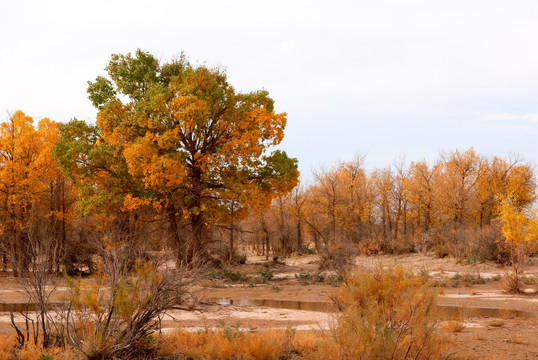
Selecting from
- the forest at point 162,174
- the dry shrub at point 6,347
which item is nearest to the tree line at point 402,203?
the forest at point 162,174

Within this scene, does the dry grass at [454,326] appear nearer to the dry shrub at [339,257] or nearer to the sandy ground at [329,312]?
the sandy ground at [329,312]

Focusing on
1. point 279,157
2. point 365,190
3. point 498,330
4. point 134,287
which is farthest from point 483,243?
point 134,287

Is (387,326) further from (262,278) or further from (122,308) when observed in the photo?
(262,278)

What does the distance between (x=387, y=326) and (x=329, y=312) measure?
257 inches

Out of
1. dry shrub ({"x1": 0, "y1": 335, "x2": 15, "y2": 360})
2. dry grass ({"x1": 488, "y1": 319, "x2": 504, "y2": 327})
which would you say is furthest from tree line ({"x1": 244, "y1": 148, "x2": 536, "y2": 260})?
dry shrub ({"x1": 0, "y1": 335, "x2": 15, "y2": 360})

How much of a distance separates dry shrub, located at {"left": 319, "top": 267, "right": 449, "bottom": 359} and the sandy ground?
468 millimetres

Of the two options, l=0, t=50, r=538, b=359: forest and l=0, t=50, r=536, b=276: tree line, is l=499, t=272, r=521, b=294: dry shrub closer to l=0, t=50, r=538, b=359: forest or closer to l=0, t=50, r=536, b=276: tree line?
l=0, t=50, r=538, b=359: forest

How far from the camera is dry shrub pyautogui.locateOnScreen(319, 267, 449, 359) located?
6.73 meters

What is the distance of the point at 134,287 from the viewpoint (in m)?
8.23

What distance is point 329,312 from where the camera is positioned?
1388cm

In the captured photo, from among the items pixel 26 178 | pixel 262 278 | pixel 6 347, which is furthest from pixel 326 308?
pixel 26 178

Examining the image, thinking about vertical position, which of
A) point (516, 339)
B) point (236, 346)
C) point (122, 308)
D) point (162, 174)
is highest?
point (162, 174)

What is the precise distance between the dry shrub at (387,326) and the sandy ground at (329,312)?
1.53 ft

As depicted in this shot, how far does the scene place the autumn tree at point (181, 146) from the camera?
23453mm
